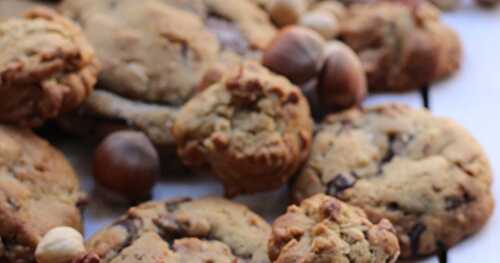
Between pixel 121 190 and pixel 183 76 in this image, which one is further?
pixel 183 76

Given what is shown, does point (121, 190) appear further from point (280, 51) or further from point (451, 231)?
point (451, 231)

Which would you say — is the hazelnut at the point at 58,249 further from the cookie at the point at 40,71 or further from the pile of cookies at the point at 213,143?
the cookie at the point at 40,71

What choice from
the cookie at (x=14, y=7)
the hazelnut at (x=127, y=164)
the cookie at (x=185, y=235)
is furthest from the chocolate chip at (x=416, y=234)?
the cookie at (x=14, y=7)

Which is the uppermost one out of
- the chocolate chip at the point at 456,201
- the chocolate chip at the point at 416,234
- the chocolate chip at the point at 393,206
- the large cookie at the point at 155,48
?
the large cookie at the point at 155,48

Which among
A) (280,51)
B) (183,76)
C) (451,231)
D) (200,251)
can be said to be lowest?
(451,231)

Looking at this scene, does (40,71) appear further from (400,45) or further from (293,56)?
(400,45)

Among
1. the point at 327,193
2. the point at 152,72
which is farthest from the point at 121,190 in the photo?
the point at 327,193
